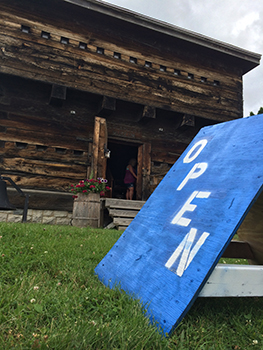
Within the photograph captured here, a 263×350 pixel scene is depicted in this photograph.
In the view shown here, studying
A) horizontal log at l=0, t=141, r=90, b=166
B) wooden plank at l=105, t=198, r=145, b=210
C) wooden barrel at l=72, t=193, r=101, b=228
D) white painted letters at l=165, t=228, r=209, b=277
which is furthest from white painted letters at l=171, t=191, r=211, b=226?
horizontal log at l=0, t=141, r=90, b=166

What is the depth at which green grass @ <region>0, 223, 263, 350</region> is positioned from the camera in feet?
3.71

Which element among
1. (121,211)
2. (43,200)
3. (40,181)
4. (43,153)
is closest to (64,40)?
(43,153)

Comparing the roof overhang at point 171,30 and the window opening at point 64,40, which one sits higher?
the roof overhang at point 171,30

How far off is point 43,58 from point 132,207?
16.3 ft

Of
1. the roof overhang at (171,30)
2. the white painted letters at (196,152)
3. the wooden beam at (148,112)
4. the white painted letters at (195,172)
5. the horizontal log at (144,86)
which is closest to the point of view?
the white painted letters at (195,172)

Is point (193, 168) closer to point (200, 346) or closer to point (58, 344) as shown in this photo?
point (200, 346)

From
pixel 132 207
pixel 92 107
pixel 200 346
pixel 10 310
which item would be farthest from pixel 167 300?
pixel 92 107

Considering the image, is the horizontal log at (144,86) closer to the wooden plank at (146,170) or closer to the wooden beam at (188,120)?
the wooden beam at (188,120)

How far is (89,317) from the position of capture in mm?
1392

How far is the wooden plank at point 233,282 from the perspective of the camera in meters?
1.42

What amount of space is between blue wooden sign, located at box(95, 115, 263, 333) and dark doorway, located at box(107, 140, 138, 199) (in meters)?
10.4

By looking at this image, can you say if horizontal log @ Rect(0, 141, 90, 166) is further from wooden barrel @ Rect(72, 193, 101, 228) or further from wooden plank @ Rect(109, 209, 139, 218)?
wooden plank @ Rect(109, 209, 139, 218)

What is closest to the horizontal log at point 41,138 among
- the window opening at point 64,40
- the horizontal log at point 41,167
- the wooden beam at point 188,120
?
the horizontal log at point 41,167

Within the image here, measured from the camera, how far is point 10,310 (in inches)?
52.7
